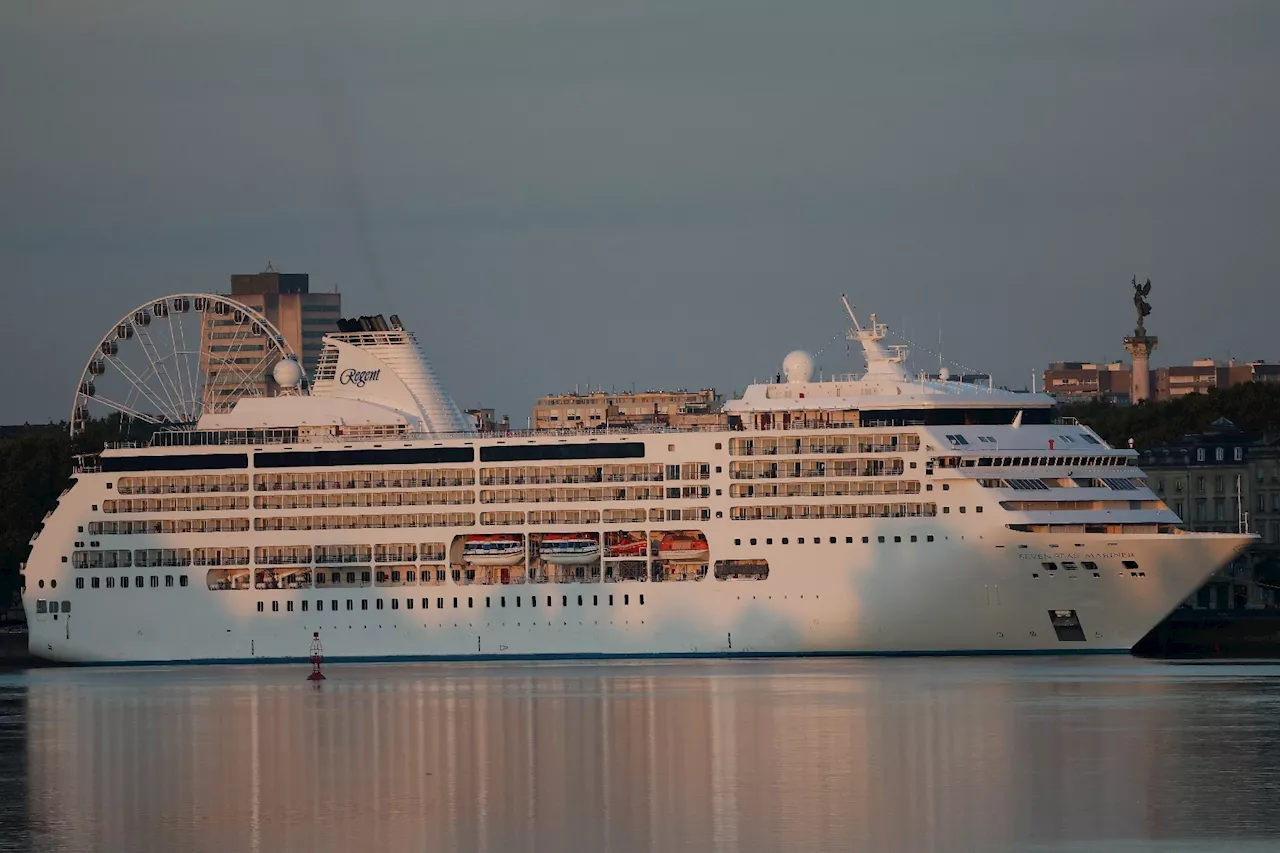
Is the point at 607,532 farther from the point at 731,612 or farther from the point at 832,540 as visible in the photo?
the point at 832,540

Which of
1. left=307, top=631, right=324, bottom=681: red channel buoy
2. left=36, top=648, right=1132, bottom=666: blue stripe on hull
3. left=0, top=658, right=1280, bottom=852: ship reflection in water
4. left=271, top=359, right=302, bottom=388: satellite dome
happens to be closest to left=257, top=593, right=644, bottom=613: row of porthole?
left=307, top=631, right=324, bottom=681: red channel buoy

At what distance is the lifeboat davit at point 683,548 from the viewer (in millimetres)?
89000

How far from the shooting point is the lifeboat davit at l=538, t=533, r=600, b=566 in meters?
90.1

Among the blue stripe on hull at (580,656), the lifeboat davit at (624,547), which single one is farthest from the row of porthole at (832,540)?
the lifeboat davit at (624,547)

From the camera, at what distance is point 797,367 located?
90.2 meters

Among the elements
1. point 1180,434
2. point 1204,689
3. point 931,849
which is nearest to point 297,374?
point 1204,689

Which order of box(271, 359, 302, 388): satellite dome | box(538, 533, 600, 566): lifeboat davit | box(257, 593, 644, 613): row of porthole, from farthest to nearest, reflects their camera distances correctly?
box(271, 359, 302, 388): satellite dome < box(538, 533, 600, 566): lifeboat davit < box(257, 593, 644, 613): row of porthole

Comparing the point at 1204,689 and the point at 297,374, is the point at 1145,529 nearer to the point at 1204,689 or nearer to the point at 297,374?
the point at 1204,689

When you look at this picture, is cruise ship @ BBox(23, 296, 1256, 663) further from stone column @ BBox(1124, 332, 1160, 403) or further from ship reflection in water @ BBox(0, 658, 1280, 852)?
stone column @ BBox(1124, 332, 1160, 403)

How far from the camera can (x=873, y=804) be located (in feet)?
152

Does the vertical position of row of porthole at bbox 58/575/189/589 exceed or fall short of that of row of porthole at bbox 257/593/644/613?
it exceeds it

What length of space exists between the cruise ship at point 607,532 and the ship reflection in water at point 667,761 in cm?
366

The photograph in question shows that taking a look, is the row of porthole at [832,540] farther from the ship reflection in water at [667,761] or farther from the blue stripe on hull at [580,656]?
the ship reflection in water at [667,761]

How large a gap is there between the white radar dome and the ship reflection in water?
500 inches
